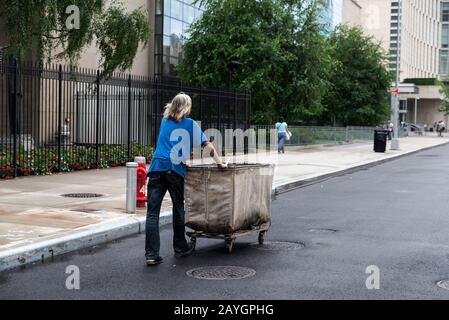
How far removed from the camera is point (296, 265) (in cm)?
712

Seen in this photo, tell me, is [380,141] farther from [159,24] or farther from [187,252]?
[187,252]

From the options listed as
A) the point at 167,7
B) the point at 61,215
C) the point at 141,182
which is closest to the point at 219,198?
the point at 61,215

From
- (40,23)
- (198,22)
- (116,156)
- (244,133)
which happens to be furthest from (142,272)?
(198,22)

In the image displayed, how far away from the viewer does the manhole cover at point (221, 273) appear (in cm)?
659

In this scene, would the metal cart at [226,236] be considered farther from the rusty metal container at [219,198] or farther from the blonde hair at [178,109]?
the blonde hair at [178,109]

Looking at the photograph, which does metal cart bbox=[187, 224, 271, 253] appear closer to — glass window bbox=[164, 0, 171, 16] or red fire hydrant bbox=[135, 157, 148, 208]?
red fire hydrant bbox=[135, 157, 148, 208]

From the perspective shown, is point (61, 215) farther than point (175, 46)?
No

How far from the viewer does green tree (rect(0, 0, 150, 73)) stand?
1875 cm

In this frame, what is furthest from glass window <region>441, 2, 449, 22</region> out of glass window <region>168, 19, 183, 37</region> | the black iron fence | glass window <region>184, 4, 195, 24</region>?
the black iron fence

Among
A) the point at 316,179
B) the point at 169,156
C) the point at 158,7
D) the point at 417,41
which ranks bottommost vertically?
the point at 316,179

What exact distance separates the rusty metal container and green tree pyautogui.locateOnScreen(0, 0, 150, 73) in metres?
12.6

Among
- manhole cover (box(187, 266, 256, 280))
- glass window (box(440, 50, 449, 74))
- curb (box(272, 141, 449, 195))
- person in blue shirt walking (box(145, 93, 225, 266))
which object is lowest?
curb (box(272, 141, 449, 195))

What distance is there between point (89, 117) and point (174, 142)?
52.6 feet

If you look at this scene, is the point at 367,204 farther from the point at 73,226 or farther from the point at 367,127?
the point at 367,127
